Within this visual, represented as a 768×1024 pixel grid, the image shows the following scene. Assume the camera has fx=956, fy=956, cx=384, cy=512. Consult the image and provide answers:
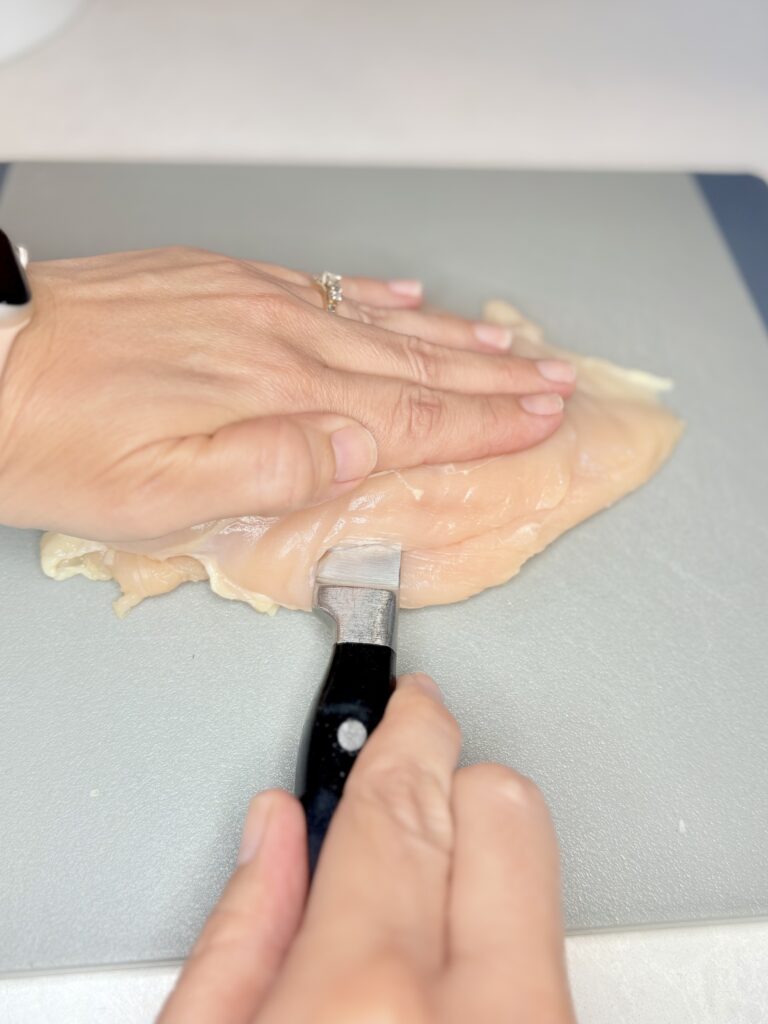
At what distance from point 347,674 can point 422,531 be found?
35cm

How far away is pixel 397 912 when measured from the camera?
915 millimetres

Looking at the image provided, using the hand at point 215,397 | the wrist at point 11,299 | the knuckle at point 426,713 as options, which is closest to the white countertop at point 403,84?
the hand at point 215,397

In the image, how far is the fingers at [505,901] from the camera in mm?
884

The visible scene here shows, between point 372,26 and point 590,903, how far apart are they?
7.97 feet

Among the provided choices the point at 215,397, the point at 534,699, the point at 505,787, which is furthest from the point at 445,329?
the point at 505,787

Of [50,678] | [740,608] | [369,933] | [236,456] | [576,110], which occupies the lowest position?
[50,678]

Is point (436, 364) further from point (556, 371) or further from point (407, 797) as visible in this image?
point (407, 797)

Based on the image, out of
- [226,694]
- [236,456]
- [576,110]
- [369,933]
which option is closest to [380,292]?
[236,456]

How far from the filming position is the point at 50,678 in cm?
144

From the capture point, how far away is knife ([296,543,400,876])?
3.67ft

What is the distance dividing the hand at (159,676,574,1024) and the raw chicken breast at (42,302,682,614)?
0.47m

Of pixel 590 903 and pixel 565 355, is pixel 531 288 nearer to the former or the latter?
pixel 565 355

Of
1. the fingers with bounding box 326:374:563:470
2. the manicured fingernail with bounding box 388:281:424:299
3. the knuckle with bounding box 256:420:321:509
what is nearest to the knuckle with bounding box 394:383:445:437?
the fingers with bounding box 326:374:563:470

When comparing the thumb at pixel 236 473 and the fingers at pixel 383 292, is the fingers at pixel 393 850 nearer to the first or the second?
the thumb at pixel 236 473
